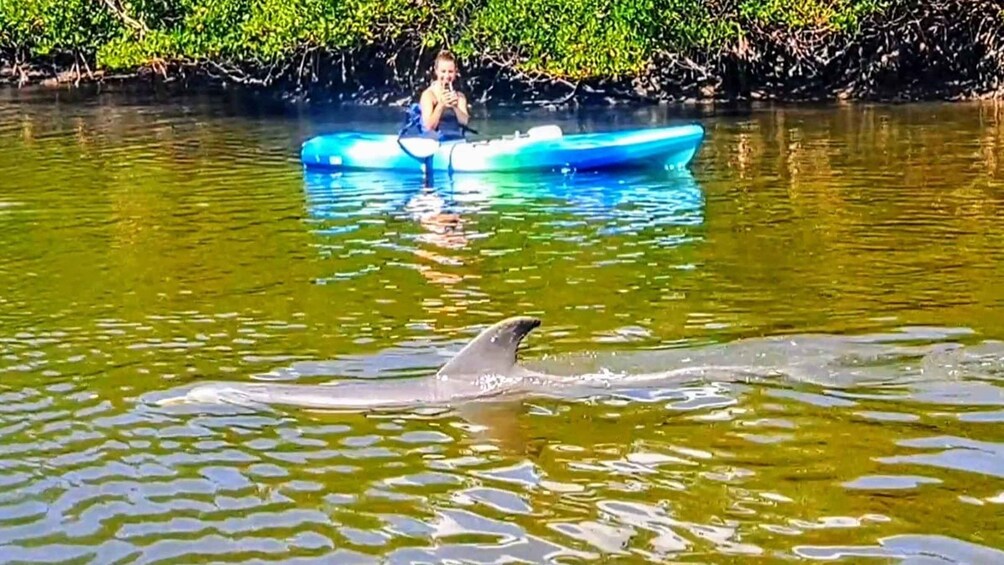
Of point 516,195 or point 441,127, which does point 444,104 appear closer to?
point 441,127

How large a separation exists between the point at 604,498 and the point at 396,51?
20.7m

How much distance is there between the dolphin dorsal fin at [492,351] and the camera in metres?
6.34

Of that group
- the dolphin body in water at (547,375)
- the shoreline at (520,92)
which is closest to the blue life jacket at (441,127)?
the dolphin body in water at (547,375)

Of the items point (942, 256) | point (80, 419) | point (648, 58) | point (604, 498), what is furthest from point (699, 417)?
point (648, 58)

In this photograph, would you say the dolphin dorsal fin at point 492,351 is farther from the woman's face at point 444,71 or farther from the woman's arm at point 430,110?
the woman's arm at point 430,110

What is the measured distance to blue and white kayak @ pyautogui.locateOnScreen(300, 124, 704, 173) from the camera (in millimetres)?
14180

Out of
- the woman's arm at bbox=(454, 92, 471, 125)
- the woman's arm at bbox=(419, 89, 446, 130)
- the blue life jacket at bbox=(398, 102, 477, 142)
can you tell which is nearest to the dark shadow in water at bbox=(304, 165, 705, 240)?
the blue life jacket at bbox=(398, 102, 477, 142)

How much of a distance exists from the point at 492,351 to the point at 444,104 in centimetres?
875

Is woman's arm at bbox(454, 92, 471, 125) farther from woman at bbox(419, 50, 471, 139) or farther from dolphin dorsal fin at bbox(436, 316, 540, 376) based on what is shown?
dolphin dorsal fin at bbox(436, 316, 540, 376)

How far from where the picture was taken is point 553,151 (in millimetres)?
14289

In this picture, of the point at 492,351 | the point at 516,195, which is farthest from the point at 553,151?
the point at 492,351

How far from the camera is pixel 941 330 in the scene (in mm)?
7477

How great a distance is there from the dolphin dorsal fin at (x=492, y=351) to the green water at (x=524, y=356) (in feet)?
0.83

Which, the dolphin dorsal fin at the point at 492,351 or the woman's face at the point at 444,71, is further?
the woman's face at the point at 444,71
